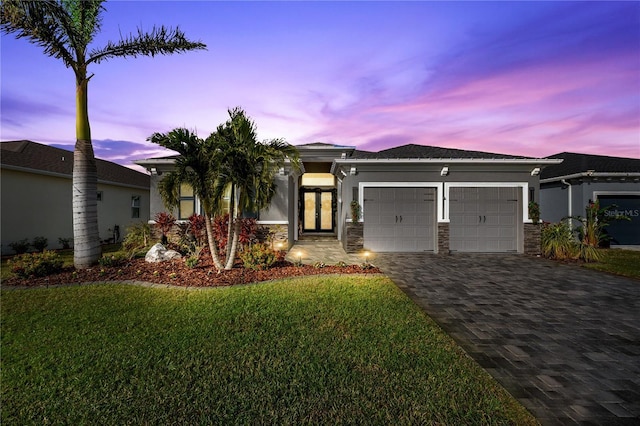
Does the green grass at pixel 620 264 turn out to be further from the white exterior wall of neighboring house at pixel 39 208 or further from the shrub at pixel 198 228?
the white exterior wall of neighboring house at pixel 39 208

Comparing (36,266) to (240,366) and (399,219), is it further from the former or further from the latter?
(399,219)

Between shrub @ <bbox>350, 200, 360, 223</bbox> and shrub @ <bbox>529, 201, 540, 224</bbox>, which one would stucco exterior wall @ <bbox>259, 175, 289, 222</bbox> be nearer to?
shrub @ <bbox>350, 200, 360, 223</bbox>

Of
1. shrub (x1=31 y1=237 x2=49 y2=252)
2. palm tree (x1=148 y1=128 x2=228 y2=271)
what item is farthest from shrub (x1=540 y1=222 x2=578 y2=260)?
shrub (x1=31 y1=237 x2=49 y2=252)

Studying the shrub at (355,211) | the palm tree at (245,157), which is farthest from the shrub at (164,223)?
the shrub at (355,211)

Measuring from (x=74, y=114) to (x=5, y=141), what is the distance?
10.4 metres

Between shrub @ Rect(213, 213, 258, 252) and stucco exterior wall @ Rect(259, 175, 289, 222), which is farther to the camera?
stucco exterior wall @ Rect(259, 175, 289, 222)

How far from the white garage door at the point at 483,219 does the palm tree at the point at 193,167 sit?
356 inches

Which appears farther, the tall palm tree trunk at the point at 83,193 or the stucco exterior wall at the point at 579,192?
the stucco exterior wall at the point at 579,192

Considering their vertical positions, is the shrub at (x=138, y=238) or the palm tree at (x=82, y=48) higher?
the palm tree at (x=82, y=48)

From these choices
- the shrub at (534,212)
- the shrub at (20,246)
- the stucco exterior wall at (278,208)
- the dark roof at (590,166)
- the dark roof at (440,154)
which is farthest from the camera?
the dark roof at (590,166)

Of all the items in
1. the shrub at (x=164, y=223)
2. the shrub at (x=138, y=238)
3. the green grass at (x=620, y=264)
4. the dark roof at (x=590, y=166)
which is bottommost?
the green grass at (x=620, y=264)

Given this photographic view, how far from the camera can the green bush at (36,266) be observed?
6605mm

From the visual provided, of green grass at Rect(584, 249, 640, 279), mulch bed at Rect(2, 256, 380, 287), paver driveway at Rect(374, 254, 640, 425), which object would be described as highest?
mulch bed at Rect(2, 256, 380, 287)

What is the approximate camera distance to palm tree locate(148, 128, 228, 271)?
654 cm
